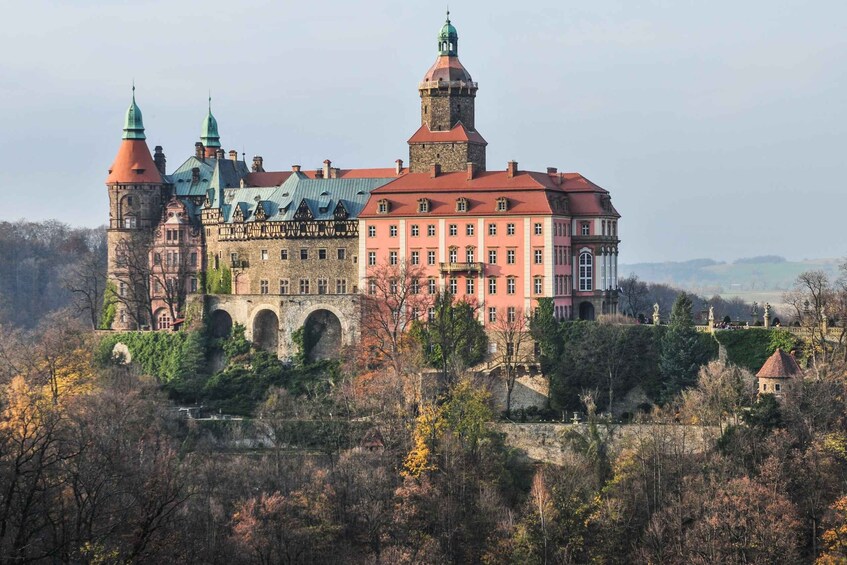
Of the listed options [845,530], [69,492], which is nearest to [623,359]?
[845,530]

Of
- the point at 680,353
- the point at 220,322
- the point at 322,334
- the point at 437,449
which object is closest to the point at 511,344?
the point at 680,353

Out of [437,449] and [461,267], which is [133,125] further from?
[437,449]

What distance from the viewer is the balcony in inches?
3361

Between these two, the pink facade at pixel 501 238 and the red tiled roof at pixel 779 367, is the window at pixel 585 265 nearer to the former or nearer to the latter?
the pink facade at pixel 501 238

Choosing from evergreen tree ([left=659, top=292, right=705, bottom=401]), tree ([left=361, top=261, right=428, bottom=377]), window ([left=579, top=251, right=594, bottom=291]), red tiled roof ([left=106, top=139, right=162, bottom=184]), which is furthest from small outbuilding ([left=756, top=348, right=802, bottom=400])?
red tiled roof ([left=106, top=139, right=162, bottom=184])

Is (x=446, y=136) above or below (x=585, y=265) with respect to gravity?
above

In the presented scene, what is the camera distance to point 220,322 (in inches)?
3612

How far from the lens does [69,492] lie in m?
61.6

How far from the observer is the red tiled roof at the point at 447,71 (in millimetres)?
90688

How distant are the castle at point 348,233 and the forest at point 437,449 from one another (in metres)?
2.54

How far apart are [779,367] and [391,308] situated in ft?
65.3

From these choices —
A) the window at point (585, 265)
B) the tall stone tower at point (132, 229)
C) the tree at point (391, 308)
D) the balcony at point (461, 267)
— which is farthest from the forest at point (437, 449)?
the tall stone tower at point (132, 229)

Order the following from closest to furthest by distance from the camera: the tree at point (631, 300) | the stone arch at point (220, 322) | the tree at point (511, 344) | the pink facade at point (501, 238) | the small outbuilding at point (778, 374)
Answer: the small outbuilding at point (778, 374), the tree at point (511, 344), the pink facade at point (501, 238), the stone arch at point (220, 322), the tree at point (631, 300)

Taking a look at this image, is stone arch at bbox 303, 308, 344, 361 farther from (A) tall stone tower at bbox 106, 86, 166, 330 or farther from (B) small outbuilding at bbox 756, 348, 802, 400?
(B) small outbuilding at bbox 756, 348, 802, 400
